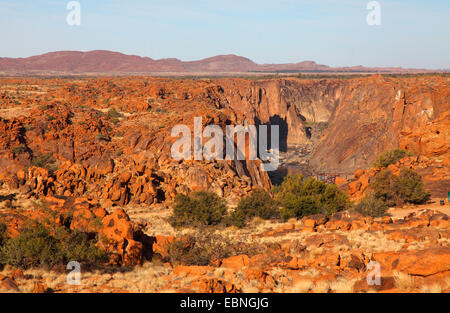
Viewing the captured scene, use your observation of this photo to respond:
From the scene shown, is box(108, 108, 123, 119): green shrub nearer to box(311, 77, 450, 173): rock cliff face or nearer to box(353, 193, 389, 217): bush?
box(353, 193, 389, 217): bush

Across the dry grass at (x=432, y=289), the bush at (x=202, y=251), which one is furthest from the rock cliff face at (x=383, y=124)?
the dry grass at (x=432, y=289)

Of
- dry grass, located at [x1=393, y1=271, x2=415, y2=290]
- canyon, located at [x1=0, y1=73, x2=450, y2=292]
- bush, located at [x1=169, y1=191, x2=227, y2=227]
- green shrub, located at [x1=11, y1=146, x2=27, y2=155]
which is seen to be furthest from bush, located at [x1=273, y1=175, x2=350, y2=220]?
green shrub, located at [x1=11, y1=146, x2=27, y2=155]

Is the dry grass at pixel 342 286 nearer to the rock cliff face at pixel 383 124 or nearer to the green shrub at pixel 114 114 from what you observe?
the rock cliff face at pixel 383 124

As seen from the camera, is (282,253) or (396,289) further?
(282,253)

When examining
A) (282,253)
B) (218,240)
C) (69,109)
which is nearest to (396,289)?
(282,253)

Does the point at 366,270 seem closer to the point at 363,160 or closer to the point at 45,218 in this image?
the point at 45,218

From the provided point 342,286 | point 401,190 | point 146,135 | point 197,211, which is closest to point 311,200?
point 197,211
